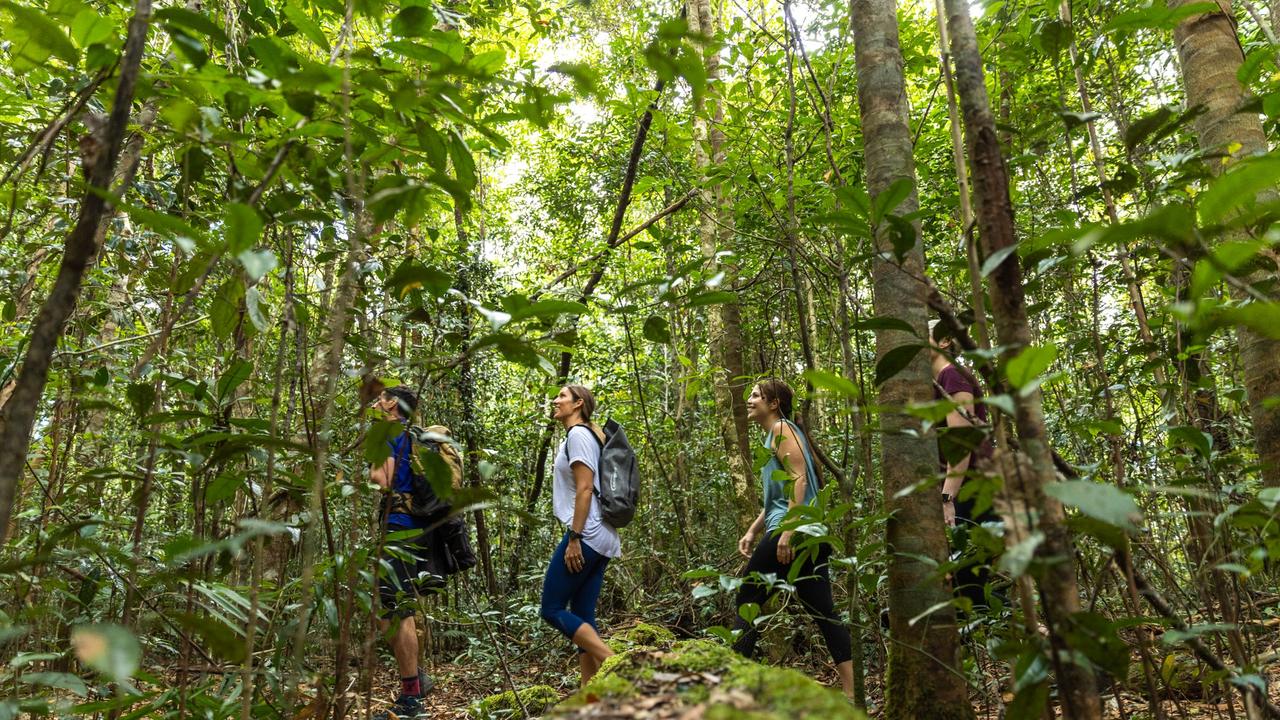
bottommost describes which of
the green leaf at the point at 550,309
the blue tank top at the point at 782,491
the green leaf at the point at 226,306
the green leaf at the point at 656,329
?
the blue tank top at the point at 782,491

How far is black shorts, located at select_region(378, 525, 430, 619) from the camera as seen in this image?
228 centimetres

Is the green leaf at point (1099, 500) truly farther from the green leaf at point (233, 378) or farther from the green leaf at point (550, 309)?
the green leaf at point (233, 378)

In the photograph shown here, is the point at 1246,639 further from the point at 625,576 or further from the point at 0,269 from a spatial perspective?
the point at 0,269

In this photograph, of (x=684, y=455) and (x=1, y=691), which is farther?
(x=684, y=455)

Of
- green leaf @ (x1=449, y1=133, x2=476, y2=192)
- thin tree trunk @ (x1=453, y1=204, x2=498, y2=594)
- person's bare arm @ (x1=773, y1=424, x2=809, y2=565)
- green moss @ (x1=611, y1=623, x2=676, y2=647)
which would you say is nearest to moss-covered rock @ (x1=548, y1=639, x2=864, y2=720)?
green leaf @ (x1=449, y1=133, x2=476, y2=192)

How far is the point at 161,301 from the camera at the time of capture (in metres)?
3.82

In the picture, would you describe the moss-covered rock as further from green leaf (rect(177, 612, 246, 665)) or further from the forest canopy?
green leaf (rect(177, 612, 246, 665))

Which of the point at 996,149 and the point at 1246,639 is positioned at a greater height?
the point at 996,149

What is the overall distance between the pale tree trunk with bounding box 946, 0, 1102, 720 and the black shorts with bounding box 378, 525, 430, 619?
157 centimetres

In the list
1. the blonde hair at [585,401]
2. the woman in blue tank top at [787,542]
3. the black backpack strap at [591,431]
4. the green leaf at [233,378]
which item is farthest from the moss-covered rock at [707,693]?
the blonde hair at [585,401]

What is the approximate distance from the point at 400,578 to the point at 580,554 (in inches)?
47.0

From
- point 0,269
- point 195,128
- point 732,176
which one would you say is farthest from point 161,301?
point 732,176

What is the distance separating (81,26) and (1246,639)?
4320mm

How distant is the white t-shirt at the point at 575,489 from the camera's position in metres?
4.39
